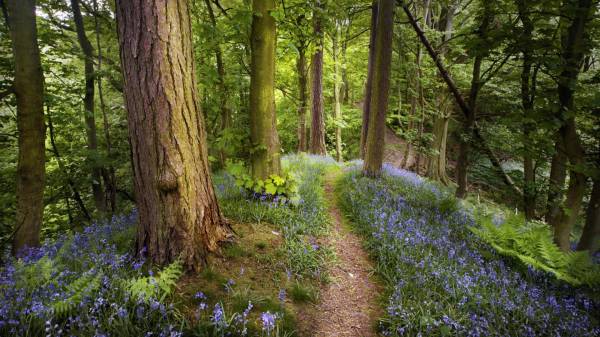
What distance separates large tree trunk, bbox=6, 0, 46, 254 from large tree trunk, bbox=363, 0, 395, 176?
291 inches

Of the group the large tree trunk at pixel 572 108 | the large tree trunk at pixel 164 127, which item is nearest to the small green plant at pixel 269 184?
the large tree trunk at pixel 164 127

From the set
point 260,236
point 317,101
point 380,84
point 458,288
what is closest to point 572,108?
point 458,288

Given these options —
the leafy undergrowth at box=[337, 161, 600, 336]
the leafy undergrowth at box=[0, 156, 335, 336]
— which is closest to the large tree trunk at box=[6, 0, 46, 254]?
the leafy undergrowth at box=[0, 156, 335, 336]

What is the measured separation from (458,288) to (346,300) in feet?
4.49

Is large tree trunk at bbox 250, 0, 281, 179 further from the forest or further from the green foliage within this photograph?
the green foliage

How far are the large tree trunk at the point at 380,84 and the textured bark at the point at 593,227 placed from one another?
4737 mm

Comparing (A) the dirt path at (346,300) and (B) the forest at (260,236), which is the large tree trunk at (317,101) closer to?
(B) the forest at (260,236)

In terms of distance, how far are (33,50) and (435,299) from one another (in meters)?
6.51

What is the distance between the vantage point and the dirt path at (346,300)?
3.25 m

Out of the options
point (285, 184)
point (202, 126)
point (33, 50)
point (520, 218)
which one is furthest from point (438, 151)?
point (33, 50)

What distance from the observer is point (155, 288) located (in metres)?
2.73

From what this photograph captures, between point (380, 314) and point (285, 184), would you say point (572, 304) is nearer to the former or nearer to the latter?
point (380, 314)

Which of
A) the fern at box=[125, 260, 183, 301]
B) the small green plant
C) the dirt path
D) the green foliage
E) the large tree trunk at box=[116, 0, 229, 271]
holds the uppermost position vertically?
the large tree trunk at box=[116, 0, 229, 271]

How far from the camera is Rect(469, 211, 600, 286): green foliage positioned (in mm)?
3471
